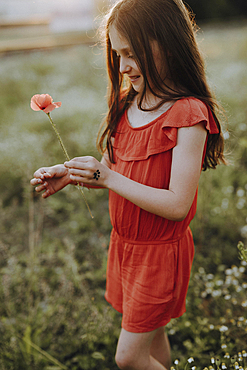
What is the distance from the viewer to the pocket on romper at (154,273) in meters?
1.22

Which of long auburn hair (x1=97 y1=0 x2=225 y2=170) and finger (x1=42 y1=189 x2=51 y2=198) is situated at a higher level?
long auburn hair (x1=97 y1=0 x2=225 y2=170)

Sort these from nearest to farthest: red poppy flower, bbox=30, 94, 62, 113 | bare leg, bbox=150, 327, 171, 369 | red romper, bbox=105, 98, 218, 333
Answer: red poppy flower, bbox=30, 94, 62, 113 < red romper, bbox=105, 98, 218, 333 < bare leg, bbox=150, 327, 171, 369

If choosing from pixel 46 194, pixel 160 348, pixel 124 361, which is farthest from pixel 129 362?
pixel 46 194

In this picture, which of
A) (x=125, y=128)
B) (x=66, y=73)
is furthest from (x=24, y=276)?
(x=66, y=73)

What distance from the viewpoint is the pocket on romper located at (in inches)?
48.0

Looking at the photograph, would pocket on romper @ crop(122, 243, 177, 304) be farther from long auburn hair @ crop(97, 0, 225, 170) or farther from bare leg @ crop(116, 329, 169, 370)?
long auburn hair @ crop(97, 0, 225, 170)

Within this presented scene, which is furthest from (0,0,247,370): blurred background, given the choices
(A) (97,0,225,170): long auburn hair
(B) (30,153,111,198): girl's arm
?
(B) (30,153,111,198): girl's arm

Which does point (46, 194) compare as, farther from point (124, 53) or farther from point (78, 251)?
point (78, 251)

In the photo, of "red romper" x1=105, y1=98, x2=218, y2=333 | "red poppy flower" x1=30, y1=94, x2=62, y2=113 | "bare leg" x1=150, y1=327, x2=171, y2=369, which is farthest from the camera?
"bare leg" x1=150, y1=327, x2=171, y2=369

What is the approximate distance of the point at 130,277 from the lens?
1.28 metres

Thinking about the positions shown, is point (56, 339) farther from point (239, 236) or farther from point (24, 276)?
point (239, 236)

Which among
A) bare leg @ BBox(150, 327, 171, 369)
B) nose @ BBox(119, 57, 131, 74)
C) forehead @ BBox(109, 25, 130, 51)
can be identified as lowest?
bare leg @ BBox(150, 327, 171, 369)

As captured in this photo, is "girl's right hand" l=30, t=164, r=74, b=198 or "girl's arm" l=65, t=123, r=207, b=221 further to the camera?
A: "girl's right hand" l=30, t=164, r=74, b=198

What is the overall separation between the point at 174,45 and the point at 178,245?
2.62 feet
